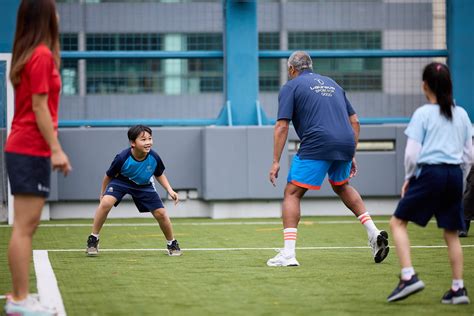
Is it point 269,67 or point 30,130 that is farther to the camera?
point 269,67

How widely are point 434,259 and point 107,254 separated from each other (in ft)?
9.90

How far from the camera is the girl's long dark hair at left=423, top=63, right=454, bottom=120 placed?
647cm

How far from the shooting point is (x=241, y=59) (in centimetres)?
1669

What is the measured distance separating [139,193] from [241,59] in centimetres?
682

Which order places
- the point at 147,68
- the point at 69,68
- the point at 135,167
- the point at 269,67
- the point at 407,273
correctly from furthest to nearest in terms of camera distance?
the point at 269,67, the point at 147,68, the point at 69,68, the point at 135,167, the point at 407,273

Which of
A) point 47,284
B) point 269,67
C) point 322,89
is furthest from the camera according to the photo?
point 269,67

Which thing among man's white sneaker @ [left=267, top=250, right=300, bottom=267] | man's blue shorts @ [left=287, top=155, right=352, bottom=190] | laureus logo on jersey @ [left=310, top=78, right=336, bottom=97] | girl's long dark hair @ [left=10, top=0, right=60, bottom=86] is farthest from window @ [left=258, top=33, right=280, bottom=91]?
girl's long dark hair @ [left=10, top=0, right=60, bottom=86]

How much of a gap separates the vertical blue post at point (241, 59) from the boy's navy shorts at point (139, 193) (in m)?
6.52

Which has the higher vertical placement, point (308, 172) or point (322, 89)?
point (322, 89)

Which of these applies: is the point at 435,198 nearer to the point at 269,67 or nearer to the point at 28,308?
the point at 28,308

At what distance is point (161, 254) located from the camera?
10.1 m

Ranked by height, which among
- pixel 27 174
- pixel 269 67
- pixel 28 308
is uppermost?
pixel 269 67

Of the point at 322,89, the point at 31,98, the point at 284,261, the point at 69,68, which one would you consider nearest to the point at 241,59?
the point at 69,68

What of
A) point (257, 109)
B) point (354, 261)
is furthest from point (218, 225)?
point (354, 261)
